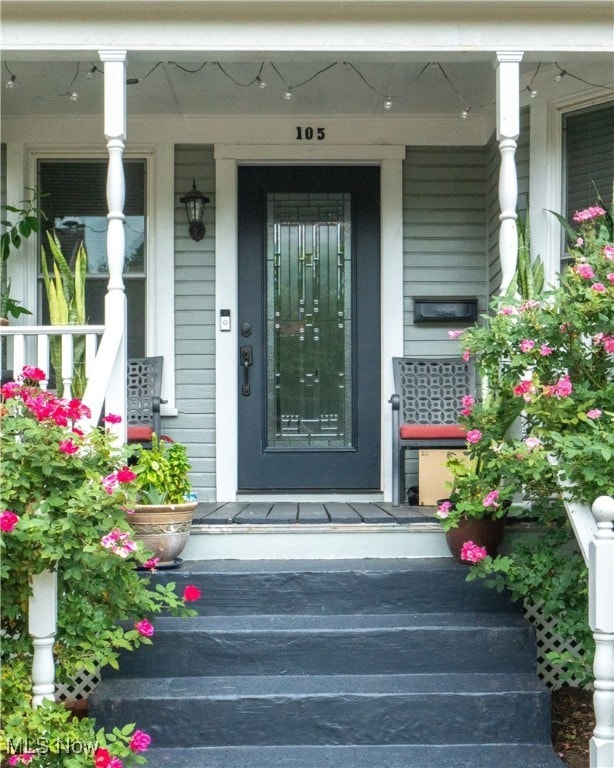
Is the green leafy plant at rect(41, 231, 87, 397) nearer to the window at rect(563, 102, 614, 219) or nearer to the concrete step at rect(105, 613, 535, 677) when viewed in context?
the concrete step at rect(105, 613, 535, 677)

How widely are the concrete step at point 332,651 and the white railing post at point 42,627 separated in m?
0.44

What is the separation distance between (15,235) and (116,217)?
147 centimetres

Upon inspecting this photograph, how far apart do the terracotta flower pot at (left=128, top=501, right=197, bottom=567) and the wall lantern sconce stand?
76.8 inches

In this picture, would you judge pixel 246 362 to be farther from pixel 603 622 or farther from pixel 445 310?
pixel 603 622

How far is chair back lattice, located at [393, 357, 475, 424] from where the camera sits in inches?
183

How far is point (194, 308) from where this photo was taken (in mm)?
4906

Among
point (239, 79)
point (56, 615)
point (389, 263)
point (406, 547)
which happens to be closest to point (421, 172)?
point (389, 263)

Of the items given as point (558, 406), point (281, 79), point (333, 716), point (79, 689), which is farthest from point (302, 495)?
point (281, 79)

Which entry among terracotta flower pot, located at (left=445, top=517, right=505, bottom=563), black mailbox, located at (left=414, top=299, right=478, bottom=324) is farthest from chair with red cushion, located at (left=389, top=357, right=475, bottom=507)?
terracotta flower pot, located at (left=445, top=517, right=505, bottom=563)

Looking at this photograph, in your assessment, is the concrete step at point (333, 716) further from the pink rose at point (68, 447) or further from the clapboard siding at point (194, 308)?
the clapboard siding at point (194, 308)

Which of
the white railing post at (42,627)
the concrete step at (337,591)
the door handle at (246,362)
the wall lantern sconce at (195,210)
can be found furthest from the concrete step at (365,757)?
the wall lantern sconce at (195,210)

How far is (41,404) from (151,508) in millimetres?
784

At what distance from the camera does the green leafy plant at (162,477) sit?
346 centimetres

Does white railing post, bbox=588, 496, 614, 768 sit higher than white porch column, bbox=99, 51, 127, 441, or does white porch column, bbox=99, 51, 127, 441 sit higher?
white porch column, bbox=99, 51, 127, 441
